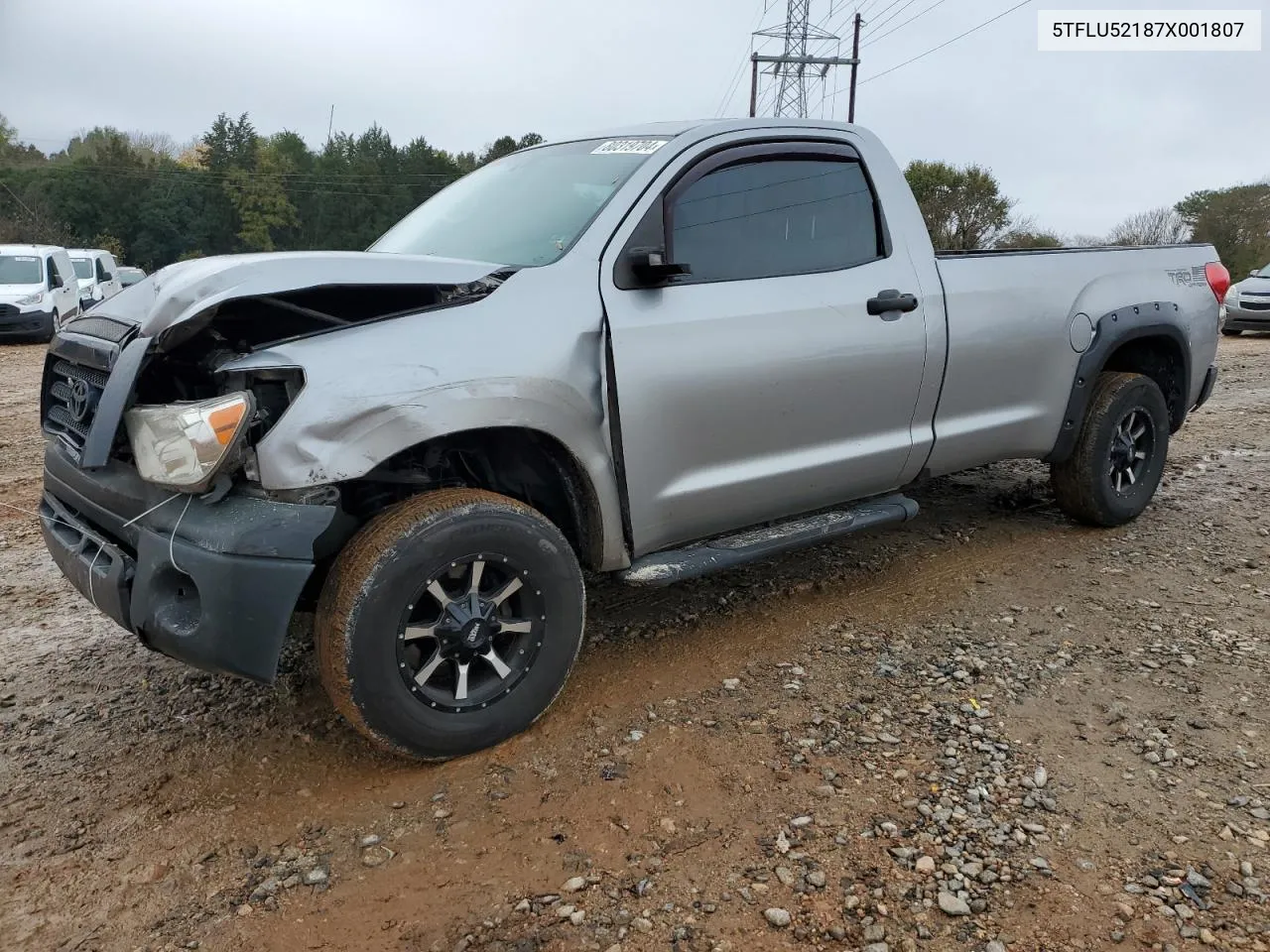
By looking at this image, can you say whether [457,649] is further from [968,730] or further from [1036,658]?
[1036,658]

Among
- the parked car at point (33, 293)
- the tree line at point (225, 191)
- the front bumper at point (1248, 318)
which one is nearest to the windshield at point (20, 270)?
the parked car at point (33, 293)

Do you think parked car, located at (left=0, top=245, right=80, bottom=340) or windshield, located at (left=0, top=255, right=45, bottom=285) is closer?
parked car, located at (left=0, top=245, right=80, bottom=340)

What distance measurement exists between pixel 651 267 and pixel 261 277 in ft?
3.82

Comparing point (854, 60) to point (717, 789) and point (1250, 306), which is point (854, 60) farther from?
point (717, 789)

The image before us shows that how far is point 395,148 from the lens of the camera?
54812mm

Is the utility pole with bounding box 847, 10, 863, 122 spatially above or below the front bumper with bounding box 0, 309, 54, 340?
above

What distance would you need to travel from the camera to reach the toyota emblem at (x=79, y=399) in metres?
2.80

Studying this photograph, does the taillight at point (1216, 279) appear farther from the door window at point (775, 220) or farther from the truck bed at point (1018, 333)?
the door window at point (775, 220)

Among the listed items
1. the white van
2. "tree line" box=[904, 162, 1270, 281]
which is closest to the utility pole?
"tree line" box=[904, 162, 1270, 281]

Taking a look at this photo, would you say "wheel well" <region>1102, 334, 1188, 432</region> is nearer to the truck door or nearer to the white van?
the truck door

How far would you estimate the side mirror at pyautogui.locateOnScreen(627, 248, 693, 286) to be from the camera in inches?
117

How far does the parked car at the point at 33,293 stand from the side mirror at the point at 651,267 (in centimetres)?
1631

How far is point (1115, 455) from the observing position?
4.83m

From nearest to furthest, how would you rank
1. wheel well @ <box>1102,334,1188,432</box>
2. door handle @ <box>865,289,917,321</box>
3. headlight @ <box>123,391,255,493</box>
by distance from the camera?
headlight @ <box>123,391,255,493</box>, door handle @ <box>865,289,917,321</box>, wheel well @ <box>1102,334,1188,432</box>
